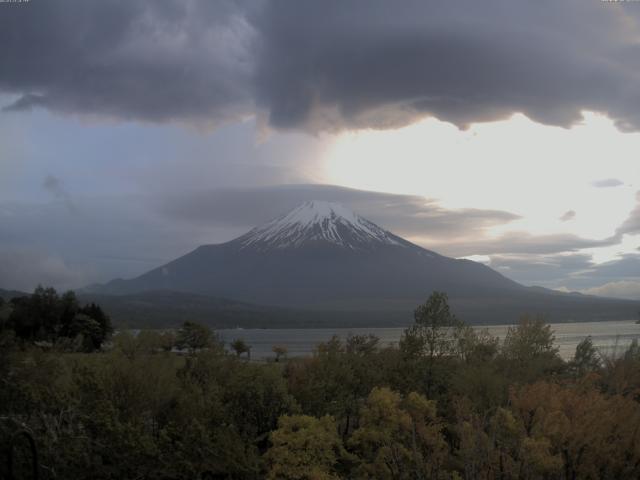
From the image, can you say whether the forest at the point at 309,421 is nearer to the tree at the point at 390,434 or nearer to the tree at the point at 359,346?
the tree at the point at 390,434

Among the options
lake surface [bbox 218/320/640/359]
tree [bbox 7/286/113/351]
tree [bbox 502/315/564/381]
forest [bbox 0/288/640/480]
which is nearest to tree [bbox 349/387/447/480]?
forest [bbox 0/288/640/480]

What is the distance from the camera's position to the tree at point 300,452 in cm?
1930

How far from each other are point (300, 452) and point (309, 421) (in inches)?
41.3

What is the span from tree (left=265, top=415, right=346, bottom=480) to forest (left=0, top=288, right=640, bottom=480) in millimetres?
43

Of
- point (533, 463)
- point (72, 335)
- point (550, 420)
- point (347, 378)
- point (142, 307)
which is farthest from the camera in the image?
point (142, 307)

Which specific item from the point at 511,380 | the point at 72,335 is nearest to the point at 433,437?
the point at 511,380

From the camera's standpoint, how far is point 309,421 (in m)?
20.2

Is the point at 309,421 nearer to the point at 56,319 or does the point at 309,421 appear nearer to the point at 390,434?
the point at 390,434

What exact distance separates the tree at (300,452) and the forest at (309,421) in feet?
0.14

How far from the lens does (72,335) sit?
64062 millimetres

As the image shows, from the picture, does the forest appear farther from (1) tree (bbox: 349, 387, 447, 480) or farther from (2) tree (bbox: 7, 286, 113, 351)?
(2) tree (bbox: 7, 286, 113, 351)

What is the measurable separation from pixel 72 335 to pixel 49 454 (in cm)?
5046

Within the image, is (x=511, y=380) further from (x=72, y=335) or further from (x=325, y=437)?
(x=72, y=335)

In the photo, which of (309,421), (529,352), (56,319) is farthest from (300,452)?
(56,319)
